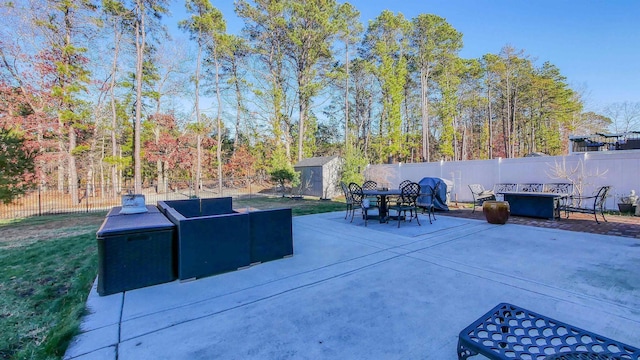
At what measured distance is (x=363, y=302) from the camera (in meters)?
2.55

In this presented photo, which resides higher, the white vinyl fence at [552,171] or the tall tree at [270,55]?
the tall tree at [270,55]

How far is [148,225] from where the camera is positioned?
9.80 ft

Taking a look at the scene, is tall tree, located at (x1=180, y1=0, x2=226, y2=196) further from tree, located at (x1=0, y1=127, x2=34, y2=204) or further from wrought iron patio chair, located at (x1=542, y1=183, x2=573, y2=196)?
wrought iron patio chair, located at (x1=542, y1=183, x2=573, y2=196)

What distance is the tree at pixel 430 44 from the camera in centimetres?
1866

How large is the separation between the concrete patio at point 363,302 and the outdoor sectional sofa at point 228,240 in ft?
0.45

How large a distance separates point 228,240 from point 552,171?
33.4ft

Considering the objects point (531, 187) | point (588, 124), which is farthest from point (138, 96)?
point (588, 124)

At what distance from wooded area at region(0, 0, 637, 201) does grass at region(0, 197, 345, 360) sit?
7.01 meters

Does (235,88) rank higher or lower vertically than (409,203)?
higher

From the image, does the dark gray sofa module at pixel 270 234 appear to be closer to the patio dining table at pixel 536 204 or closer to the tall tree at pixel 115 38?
the patio dining table at pixel 536 204

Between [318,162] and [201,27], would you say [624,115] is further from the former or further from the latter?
[201,27]

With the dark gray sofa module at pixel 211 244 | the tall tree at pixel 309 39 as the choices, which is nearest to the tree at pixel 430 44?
the tall tree at pixel 309 39

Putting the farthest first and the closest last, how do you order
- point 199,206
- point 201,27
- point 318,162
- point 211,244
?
point 201,27
point 318,162
point 199,206
point 211,244

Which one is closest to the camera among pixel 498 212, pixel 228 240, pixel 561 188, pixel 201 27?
pixel 228 240
